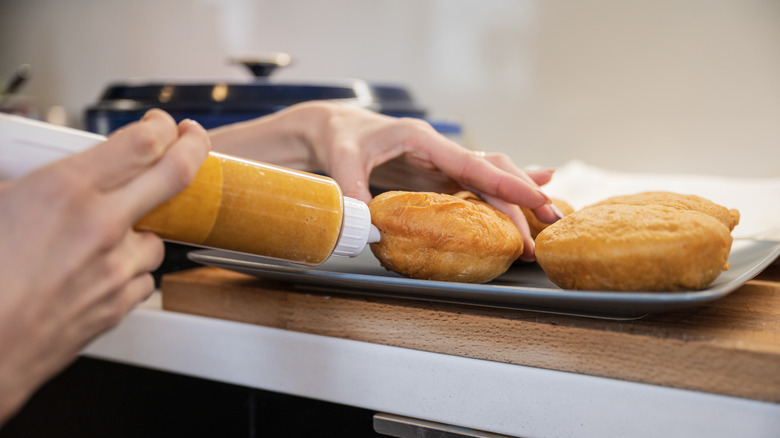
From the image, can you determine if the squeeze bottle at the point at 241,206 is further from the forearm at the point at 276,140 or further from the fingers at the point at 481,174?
the forearm at the point at 276,140

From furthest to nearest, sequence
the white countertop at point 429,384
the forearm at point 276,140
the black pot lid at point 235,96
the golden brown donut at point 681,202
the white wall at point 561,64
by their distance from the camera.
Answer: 1. the white wall at point 561,64
2. the black pot lid at point 235,96
3. the forearm at point 276,140
4. the golden brown donut at point 681,202
5. the white countertop at point 429,384

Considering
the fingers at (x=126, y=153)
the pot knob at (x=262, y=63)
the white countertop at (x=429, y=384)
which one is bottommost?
the white countertop at (x=429, y=384)

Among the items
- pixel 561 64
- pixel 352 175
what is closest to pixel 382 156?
pixel 352 175

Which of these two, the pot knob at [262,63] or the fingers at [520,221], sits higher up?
the pot knob at [262,63]

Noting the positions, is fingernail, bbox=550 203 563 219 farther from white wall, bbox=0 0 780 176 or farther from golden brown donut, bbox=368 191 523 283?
white wall, bbox=0 0 780 176

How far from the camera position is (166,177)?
1.06 ft

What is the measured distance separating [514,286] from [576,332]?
0.18ft

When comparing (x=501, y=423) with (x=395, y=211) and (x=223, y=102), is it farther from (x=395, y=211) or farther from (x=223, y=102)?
(x=223, y=102)

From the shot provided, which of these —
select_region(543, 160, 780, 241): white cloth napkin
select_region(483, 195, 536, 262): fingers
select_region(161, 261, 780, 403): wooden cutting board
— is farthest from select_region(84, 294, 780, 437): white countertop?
select_region(543, 160, 780, 241): white cloth napkin

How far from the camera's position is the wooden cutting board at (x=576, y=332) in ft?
1.22

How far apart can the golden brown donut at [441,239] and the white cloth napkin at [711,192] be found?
273mm

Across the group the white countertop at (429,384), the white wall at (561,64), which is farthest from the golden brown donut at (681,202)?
the white wall at (561,64)

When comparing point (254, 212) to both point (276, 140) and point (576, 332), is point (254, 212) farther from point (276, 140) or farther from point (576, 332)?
point (276, 140)

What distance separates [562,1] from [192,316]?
1205mm
